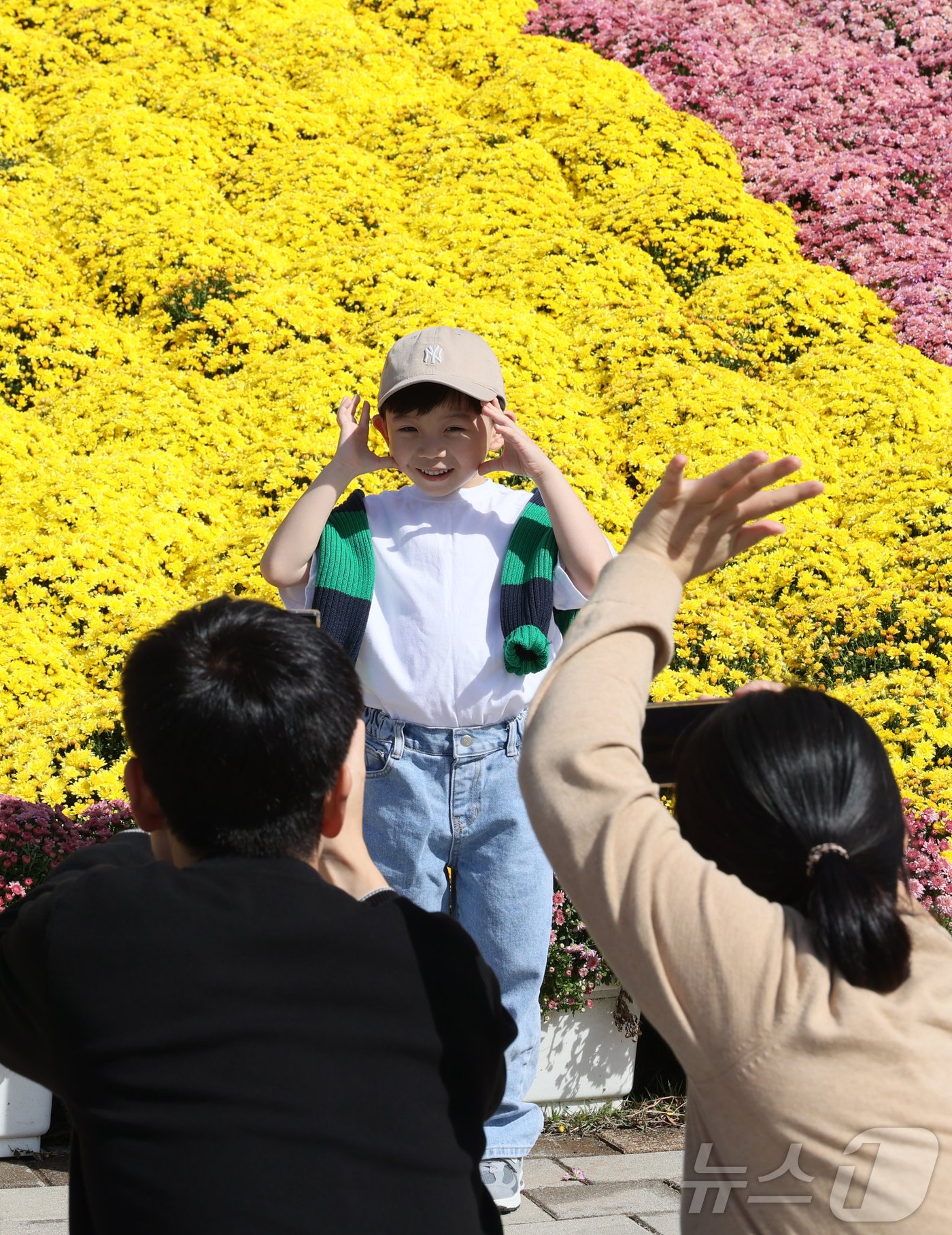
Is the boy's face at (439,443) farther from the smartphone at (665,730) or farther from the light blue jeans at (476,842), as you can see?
the smartphone at (665,730)

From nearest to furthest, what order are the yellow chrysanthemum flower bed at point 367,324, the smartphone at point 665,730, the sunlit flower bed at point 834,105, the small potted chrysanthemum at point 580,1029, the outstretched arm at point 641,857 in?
the outstretched arm at point 641,857, the smartphone at point 665,730, the small potted chrysanthemum at point 580,1029, the yellow chrysanthemum flower bed at point 367,324, the sunlit flower bed at point 834,105

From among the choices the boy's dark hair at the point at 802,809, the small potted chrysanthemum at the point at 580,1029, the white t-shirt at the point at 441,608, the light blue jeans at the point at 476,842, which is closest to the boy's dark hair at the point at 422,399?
the white t-shirt at the point at 441,608

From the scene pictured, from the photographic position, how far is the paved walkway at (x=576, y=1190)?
2396mm

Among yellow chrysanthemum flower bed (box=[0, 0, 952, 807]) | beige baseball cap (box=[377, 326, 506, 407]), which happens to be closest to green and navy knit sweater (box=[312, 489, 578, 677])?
beige baseball cap (box=[377, 326, 506, 407])

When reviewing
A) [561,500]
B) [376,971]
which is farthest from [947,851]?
[376,971]

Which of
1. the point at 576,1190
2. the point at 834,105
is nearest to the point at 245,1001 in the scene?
the point at 576,1190

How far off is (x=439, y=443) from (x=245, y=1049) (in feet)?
5.21

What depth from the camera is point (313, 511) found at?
7.96 feet

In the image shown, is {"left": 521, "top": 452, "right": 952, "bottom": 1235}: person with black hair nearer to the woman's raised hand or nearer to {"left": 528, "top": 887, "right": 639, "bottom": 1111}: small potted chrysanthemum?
the woman's raised hand

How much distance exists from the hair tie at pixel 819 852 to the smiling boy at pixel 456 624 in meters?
1.26

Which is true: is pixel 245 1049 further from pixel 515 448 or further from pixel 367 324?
pixel 367 324

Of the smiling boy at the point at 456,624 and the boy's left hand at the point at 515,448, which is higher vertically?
the boy's left hand at the point at 515,448

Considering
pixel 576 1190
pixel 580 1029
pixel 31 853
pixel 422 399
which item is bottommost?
pixel 576 1190

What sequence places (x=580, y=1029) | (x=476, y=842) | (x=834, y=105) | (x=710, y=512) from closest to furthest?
(x=710, y=512), (x=476, y=842), (x=580, y=1029), (x=834, y=105)
